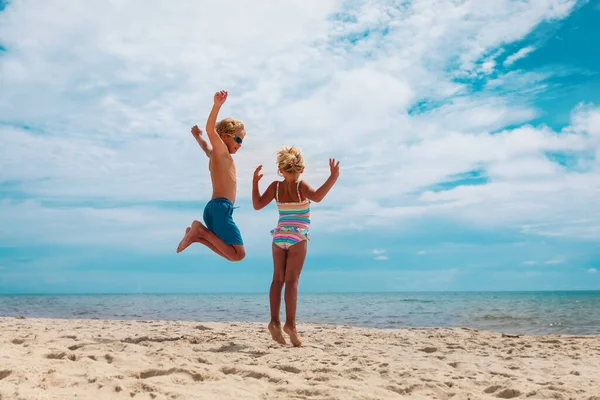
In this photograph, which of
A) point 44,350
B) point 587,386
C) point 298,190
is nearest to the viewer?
point 587,386

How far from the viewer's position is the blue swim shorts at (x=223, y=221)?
19.9 feet

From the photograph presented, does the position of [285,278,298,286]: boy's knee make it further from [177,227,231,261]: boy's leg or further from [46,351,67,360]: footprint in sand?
[46,351,67,360]: footprint in sand

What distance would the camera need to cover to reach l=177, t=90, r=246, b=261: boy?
6.04 meters

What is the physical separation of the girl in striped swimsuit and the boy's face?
622 millimetres

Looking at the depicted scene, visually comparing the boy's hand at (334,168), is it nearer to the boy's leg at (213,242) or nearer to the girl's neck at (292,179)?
the girl's neck at (292,179)

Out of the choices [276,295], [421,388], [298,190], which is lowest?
[421,388]

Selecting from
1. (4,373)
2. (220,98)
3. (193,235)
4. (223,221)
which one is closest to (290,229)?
(223,221)

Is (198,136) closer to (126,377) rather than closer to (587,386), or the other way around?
(126,377)

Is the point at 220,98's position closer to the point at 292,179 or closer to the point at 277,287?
the point at 292,179

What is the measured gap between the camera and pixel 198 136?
686cm

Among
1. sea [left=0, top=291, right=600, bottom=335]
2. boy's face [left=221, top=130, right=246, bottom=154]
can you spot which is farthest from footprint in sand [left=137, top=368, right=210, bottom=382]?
sea [left=0, top=291, right=600, bottom=335]

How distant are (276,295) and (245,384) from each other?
2.22 m

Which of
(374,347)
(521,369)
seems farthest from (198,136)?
(521,369)

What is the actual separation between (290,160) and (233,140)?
86cm
